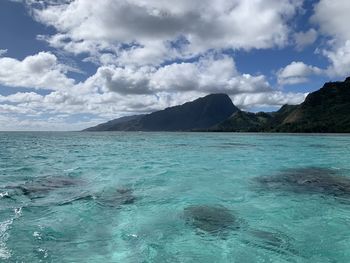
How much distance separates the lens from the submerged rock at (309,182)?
23.4m

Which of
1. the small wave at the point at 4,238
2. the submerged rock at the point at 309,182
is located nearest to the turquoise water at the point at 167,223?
the small wave at the point at 4,238

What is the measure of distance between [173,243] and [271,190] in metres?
12.7

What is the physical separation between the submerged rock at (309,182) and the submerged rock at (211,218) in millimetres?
7991

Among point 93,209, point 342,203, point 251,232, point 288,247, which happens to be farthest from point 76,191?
point 342,203

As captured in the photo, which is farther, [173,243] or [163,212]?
[163,212]

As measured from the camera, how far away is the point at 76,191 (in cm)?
2316

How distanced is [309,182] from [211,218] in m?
13.8

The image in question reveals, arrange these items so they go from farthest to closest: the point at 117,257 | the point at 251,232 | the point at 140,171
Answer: the point at 140,171
the point at 251,232
the point at 117,257

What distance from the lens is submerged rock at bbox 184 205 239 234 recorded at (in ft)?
48.4

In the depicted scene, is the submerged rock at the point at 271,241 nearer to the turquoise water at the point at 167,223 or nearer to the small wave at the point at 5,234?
the turquoise water at the point at 167,223

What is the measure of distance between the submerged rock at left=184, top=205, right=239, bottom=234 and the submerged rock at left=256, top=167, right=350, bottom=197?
315 inches

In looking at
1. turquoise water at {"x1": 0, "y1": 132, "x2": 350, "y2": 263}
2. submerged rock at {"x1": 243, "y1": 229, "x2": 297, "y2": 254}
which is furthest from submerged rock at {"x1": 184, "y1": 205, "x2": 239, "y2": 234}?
submerged rock at {"x1": 243, "y1": 229, "x2": 297, "y2": 254}

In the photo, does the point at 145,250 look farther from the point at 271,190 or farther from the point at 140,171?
the point at 140,171

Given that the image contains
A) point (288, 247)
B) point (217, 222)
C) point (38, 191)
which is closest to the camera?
point (288, 247)
